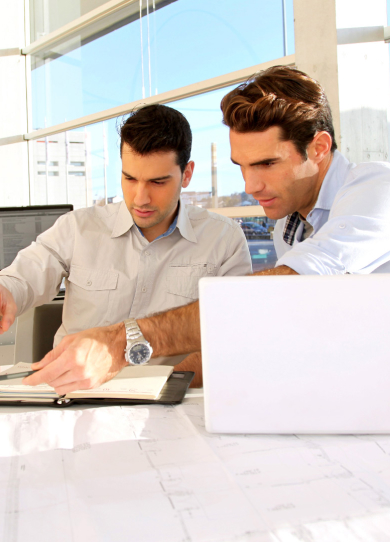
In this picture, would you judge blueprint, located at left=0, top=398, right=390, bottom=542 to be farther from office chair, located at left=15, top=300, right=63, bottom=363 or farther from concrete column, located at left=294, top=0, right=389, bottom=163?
concrete column, located at left=294, top=0, right=389, bottom=163

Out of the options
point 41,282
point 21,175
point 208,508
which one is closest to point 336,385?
point 208,508

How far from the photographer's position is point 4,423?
730 mm

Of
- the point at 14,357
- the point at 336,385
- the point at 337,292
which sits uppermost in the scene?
the point at 337,292

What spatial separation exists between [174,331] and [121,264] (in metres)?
0.78

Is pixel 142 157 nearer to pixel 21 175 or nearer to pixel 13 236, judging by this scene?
pixel 13 236

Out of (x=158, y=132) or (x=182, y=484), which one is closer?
(x=182, y=484)

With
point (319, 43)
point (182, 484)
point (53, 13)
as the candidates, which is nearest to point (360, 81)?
point (319, 43)

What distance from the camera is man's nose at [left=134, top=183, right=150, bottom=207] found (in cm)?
156

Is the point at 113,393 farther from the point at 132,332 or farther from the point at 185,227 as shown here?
the point at 185,227

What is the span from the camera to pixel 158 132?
1.58m

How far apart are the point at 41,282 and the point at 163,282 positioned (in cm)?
43

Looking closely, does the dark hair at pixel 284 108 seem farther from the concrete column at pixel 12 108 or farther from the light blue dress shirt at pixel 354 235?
the concrete column at pixel 12 108

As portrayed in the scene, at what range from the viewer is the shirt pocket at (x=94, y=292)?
164cm

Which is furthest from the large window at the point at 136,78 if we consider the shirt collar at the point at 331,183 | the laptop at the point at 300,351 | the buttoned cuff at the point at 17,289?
the laptop at the point at 300,351
